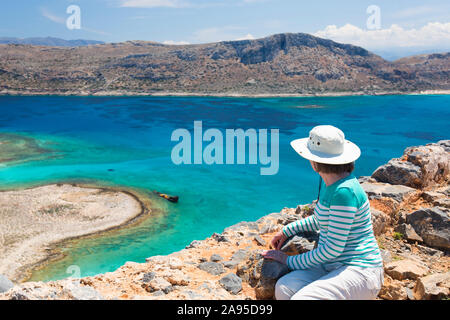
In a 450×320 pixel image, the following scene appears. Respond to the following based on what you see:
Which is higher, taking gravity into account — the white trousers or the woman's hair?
the woman's hair

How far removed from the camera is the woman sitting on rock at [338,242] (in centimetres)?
286

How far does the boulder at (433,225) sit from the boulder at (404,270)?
105cm

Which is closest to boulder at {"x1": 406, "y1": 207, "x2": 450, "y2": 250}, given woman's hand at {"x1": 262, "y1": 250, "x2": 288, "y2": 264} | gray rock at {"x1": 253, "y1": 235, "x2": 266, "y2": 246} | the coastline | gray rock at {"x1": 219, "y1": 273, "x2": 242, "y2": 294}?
gray rock at {"x1": 253, "y1": 235, "x2": 266, "y2": 246}

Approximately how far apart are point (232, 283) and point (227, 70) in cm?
10877

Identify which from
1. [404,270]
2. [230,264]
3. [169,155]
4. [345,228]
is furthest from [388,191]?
[169,155]

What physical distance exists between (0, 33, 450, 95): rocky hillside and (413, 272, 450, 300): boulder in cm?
9244

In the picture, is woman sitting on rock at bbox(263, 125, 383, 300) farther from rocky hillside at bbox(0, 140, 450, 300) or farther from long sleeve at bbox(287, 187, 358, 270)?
rocky hillside at bbox(0, 140, 450, 300)

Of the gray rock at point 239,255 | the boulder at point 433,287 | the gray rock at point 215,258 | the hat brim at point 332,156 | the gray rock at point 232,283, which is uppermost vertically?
the hat brim at point 332,156

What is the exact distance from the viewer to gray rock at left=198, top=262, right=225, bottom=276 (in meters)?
4.68

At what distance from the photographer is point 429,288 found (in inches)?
135

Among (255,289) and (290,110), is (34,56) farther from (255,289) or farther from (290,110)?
(255,289)

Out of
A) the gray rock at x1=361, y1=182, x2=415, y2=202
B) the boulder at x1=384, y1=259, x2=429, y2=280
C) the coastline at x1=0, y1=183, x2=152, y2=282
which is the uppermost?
the gray rock at x1=361, y1=182, x2=415, y2=202

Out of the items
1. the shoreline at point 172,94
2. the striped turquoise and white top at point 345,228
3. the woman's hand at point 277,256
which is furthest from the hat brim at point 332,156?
the shoreline at point 172,94

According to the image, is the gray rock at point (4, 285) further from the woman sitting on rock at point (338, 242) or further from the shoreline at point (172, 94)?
the shoreline at point (172, 94)
